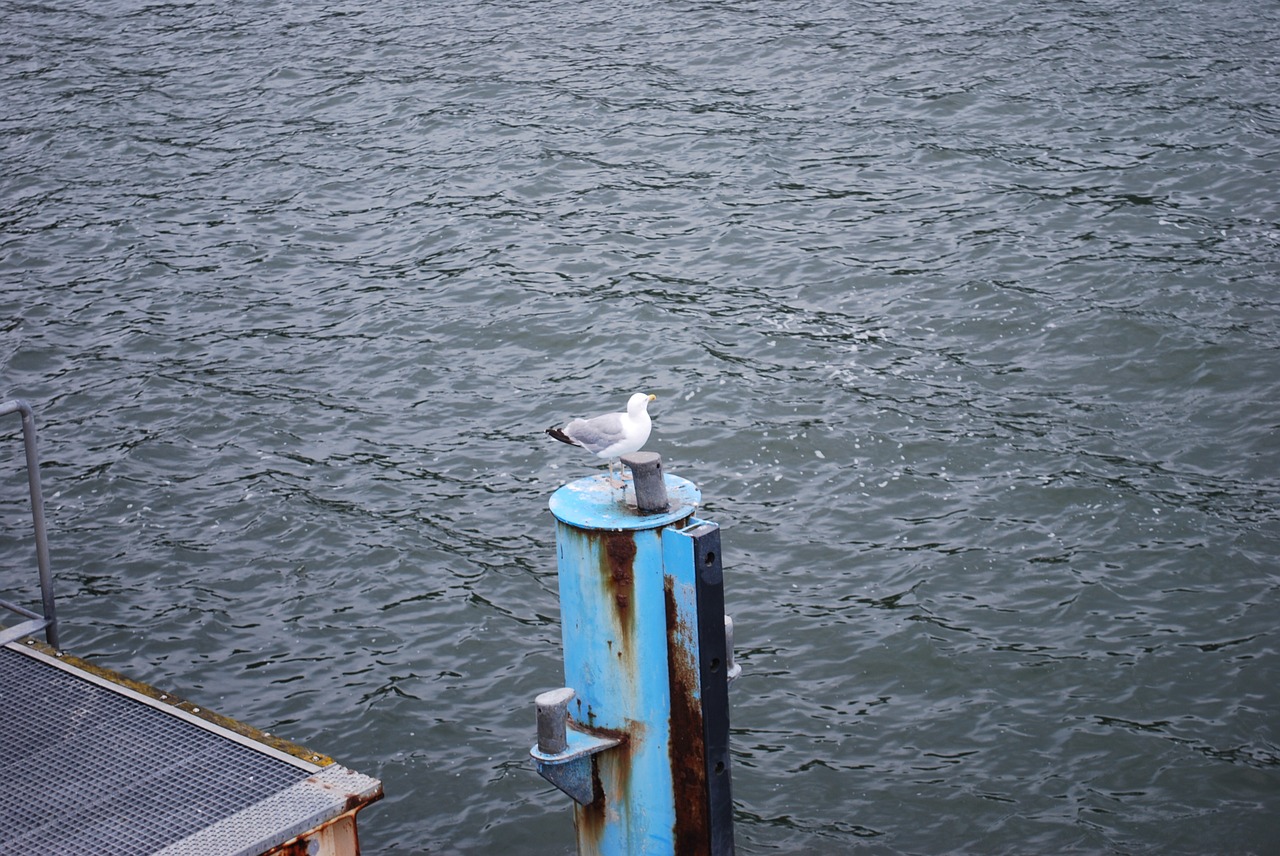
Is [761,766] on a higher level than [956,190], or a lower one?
lower

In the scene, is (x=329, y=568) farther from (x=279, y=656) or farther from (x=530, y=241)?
(x=530, y=241)

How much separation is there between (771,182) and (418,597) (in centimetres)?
937

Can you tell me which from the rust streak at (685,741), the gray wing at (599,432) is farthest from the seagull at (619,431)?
the rust streak at (685,741)

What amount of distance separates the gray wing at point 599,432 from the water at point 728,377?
8.20 feet

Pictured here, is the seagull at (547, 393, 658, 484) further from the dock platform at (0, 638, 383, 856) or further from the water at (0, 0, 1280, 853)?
the dock platform at (0, 638, 383, 856)

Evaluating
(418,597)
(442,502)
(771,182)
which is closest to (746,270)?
(771,182)

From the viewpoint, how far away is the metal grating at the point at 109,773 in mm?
4816

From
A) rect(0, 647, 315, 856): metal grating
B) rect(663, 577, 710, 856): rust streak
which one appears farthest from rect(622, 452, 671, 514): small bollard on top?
rect(0, 647, 315, 856): metal grating

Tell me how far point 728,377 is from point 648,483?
862 centimetres

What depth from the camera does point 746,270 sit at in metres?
16.0

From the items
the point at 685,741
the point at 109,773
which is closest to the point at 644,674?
the point at 685,741

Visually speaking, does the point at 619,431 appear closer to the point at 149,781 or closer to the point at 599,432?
the point at 599,432

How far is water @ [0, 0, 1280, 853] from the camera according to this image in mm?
8984

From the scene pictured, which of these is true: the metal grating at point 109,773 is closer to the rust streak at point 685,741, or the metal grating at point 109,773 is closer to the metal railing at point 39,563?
the metal railing at point 39,563
